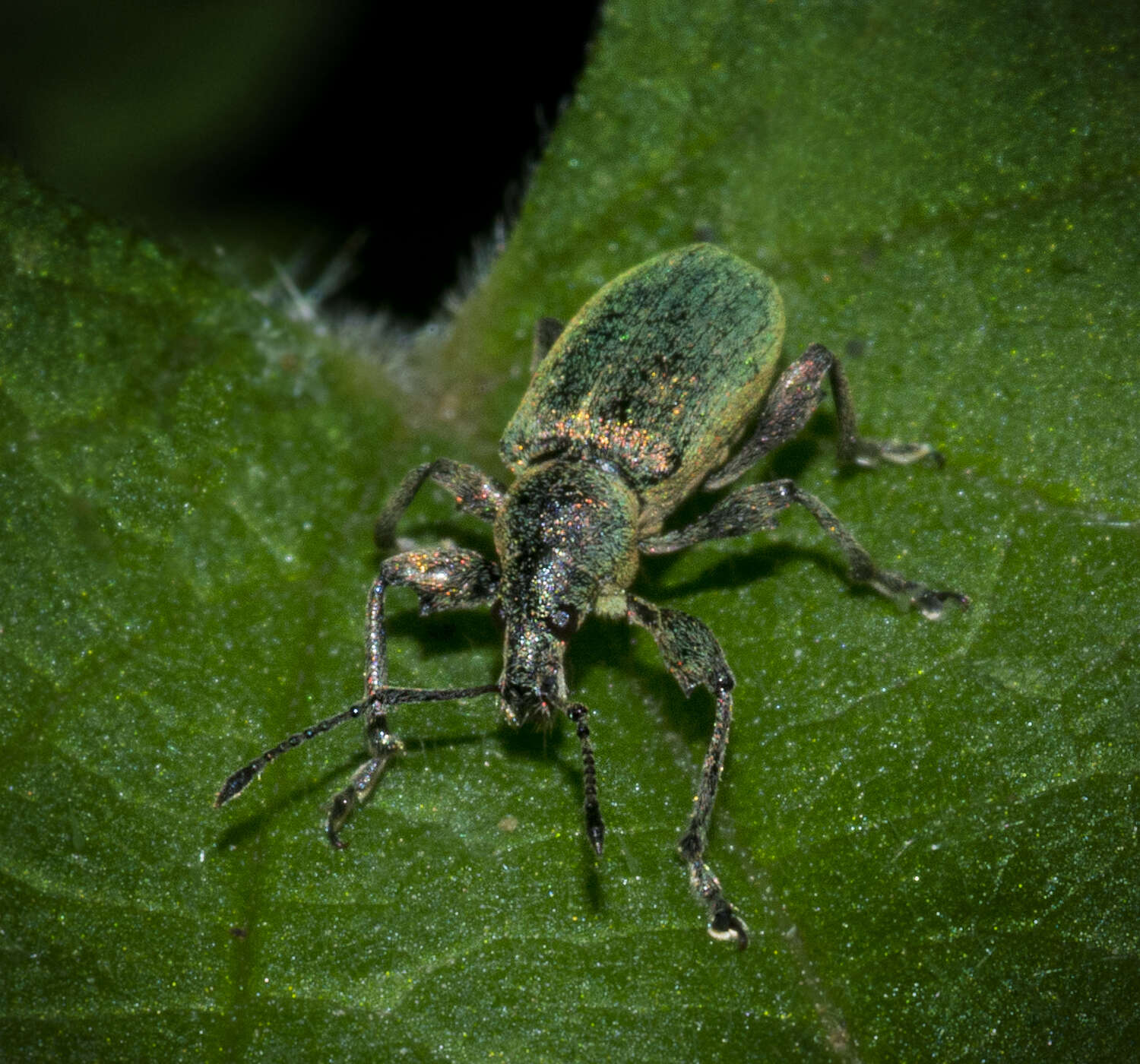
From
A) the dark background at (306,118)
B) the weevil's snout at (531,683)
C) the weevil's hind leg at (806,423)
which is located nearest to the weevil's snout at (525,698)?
the weevil's snout at (531,683)

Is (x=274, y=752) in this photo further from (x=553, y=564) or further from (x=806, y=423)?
(x=806, y=423)

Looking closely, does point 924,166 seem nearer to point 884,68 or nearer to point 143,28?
point 884,68

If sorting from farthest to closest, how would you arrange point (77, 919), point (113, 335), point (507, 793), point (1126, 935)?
point (113, 335) → point (507, 793) → point (77, 919) → point (1126, 935)

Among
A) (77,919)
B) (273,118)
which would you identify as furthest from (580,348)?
(77,919)

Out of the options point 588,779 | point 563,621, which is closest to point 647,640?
point 563,621

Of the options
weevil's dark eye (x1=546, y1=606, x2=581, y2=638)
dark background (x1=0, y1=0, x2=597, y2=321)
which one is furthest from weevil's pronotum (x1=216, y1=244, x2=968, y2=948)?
dark background (x1=0, y1=0, x2=597, y2=321)

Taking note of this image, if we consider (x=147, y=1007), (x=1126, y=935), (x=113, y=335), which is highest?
(x=113, y=335)

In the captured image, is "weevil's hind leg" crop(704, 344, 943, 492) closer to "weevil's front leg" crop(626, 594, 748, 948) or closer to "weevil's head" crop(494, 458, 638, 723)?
"weevil's head" crop(494, 458, 638, 723)
